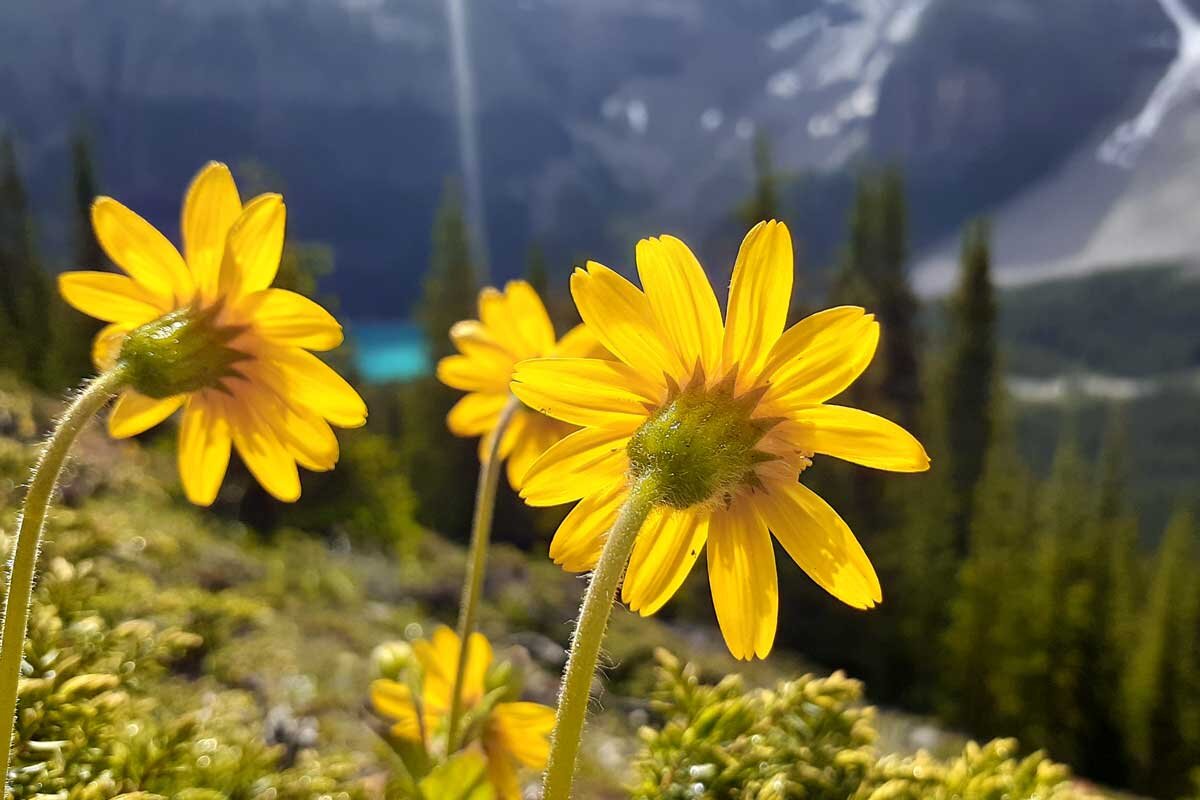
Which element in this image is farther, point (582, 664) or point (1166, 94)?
point (1166, 94)

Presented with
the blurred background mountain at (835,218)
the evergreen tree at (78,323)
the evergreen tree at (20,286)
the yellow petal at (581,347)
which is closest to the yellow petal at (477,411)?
the yellow petal at (581,347)

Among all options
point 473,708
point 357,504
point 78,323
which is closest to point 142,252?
point 473,708

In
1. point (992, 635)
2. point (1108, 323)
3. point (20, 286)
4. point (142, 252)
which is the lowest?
point (992, 635)

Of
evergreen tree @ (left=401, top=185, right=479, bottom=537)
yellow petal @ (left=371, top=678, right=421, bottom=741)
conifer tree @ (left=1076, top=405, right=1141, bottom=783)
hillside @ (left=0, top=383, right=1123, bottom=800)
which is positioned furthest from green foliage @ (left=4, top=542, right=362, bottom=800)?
evergreen tree @ (left=401, top=185, right=479, bottom=537)

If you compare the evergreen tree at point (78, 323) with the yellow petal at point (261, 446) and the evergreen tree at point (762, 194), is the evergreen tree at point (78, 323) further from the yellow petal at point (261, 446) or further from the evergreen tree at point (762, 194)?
the evergreen tree at point (762, 194)

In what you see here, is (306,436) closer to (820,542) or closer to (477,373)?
(820,542)

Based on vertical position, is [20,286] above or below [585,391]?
above

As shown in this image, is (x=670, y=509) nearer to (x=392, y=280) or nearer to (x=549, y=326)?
(x=549, y=326)

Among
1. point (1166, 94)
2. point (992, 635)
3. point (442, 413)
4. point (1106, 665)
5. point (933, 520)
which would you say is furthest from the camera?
point (1166, 94)
